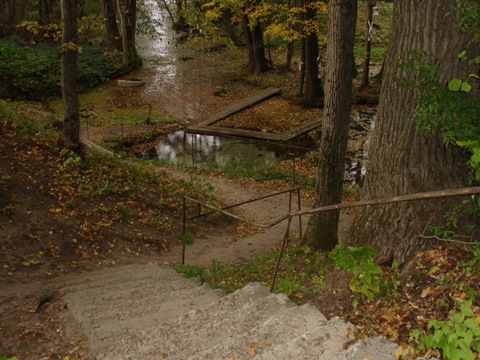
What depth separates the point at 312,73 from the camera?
22.0 m

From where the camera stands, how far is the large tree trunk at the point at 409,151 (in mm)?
4469

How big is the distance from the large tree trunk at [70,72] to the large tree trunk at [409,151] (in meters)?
7.08

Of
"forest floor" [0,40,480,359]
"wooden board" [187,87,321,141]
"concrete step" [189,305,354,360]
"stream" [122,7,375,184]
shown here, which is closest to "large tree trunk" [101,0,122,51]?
"stream" [122,7,375,184]

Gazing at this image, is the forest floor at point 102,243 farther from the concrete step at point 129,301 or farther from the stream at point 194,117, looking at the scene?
the stream at point 194,117

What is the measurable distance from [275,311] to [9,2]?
27.2m

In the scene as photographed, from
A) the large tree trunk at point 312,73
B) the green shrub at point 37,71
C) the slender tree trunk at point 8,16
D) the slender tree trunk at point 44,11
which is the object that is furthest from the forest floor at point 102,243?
the slender tree trunk at point 8,16

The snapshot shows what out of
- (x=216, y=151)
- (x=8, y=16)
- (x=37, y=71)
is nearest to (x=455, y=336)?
(x=216, y=151)

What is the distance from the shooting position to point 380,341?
327 cm

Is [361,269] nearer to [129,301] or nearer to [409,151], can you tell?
[409,151]

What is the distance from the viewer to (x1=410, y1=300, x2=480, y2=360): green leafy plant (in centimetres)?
296

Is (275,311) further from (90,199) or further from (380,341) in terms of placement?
(90,199)

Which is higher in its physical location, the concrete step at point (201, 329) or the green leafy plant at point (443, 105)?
the green leafy plant at point (443, 105)

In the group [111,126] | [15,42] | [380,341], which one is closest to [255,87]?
[111,126]

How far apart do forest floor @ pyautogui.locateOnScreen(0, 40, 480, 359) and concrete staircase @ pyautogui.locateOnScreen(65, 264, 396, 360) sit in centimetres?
24
